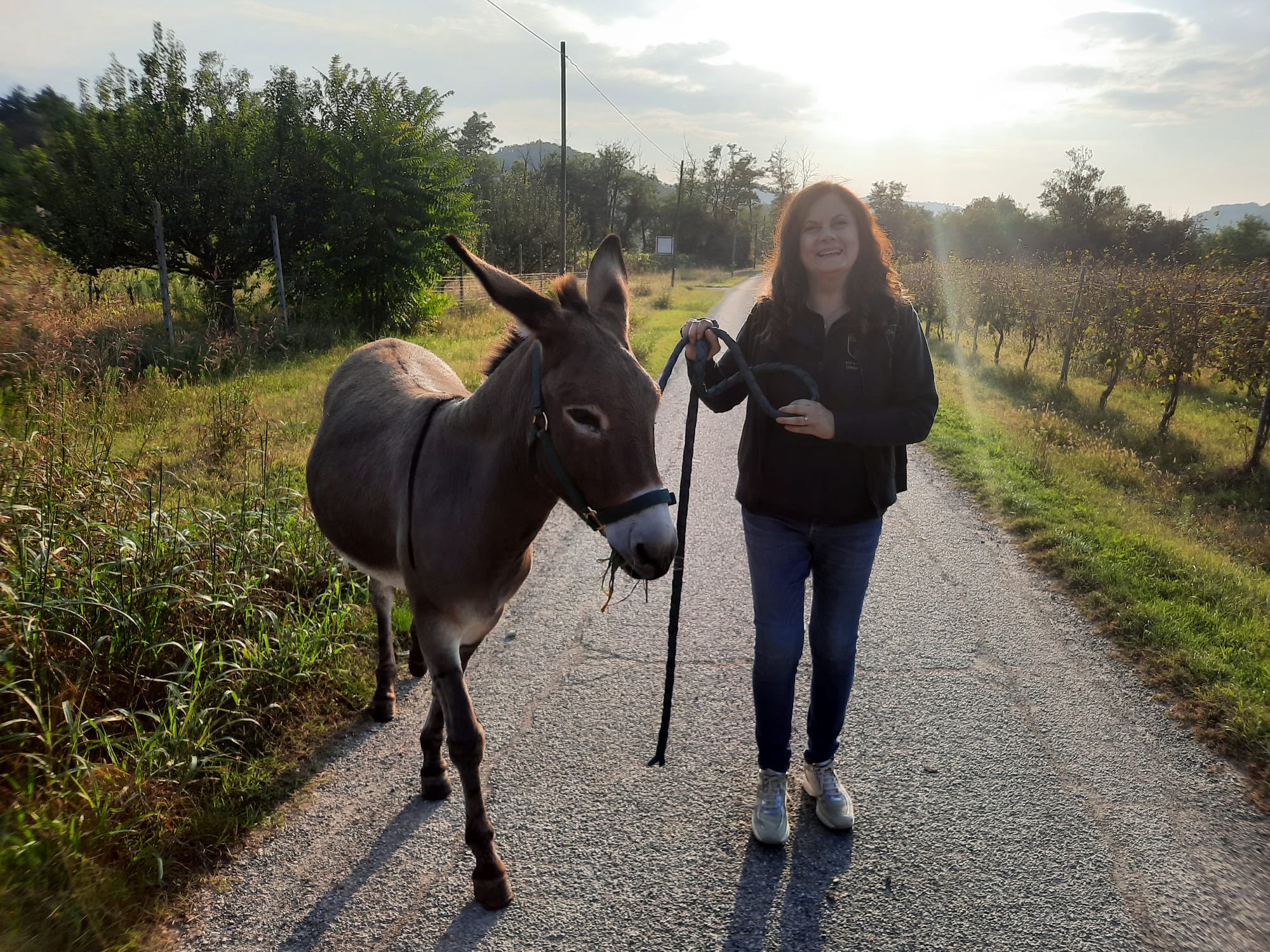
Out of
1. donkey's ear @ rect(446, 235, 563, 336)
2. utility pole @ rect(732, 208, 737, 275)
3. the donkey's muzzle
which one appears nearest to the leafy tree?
donkey's ear @ rect(446, 235, 563, 336)

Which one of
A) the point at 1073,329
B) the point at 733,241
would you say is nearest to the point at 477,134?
the point at 733,241

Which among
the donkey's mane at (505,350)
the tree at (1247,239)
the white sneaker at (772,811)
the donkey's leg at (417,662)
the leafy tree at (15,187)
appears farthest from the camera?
the tree at (1247,239)

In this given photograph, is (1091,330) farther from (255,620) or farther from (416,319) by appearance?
(255,620)

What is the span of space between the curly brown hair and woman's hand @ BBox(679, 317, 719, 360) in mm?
211

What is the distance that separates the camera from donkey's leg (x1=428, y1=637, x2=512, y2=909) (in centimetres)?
243

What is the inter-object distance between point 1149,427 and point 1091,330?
3.51 meters

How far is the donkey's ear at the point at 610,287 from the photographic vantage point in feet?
7.66

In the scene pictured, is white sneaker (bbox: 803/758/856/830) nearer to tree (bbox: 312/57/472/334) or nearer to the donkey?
the donkey

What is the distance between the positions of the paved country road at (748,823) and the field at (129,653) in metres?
0.27

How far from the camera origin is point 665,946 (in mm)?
2240

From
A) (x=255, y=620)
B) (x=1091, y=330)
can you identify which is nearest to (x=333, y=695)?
(x=255, y=620)

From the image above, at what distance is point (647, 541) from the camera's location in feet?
6.25

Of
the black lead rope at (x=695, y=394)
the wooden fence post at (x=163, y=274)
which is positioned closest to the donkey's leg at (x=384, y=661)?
the black lead rope at (x=695, y=394)

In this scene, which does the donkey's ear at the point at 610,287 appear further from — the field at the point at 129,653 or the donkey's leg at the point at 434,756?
the donkey's leg at the point at 434,756
